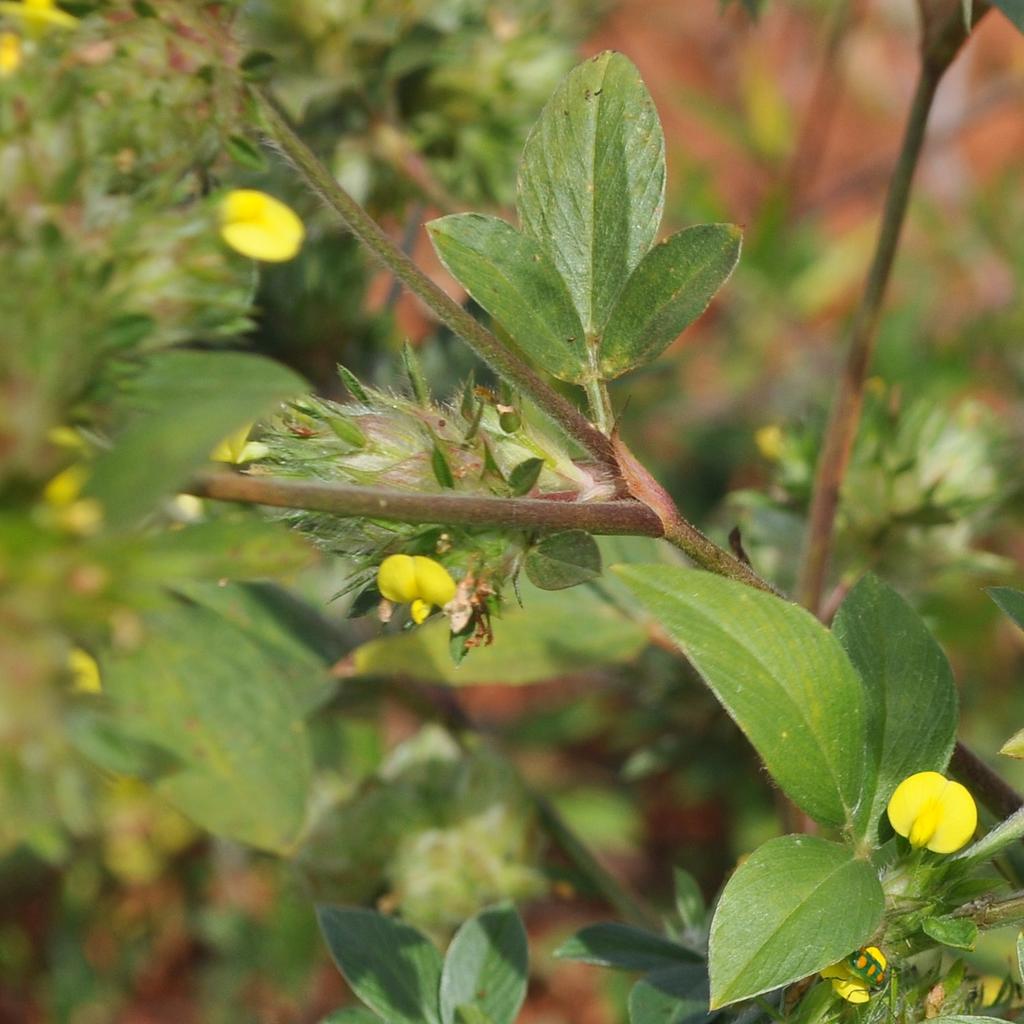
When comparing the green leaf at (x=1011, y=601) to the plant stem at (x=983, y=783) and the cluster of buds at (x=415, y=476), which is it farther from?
the cluster of buds at (x=415, y=476)

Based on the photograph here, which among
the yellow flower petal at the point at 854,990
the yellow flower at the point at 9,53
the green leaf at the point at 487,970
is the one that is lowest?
the green leaf at the point at 487,970

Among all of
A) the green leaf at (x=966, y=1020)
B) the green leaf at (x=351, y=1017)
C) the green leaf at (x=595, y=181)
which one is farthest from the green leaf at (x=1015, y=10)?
the green leaf at (x=351, y=1017)

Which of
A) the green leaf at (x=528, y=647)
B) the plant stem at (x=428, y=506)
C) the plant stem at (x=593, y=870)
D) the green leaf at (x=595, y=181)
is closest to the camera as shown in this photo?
the plant stem at (x=428, y=506)

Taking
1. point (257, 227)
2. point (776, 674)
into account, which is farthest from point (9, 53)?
point (776, 674)

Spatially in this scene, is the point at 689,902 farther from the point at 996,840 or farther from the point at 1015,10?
the point at 1015,10

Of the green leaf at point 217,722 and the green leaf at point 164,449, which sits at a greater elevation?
the green leaf at point 164,449

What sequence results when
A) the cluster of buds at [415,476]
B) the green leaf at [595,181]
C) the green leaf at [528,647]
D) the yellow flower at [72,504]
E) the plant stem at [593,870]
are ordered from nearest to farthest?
the yellow flower at [72,504], the cluster of buds at [415,476], the green leaf at [595,181], the green leaf at [528,647], the plant stem at [593,870]

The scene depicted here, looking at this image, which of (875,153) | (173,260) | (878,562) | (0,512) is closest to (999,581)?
(878,562)

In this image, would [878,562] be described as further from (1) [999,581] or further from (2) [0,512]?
(2) [0,512]
